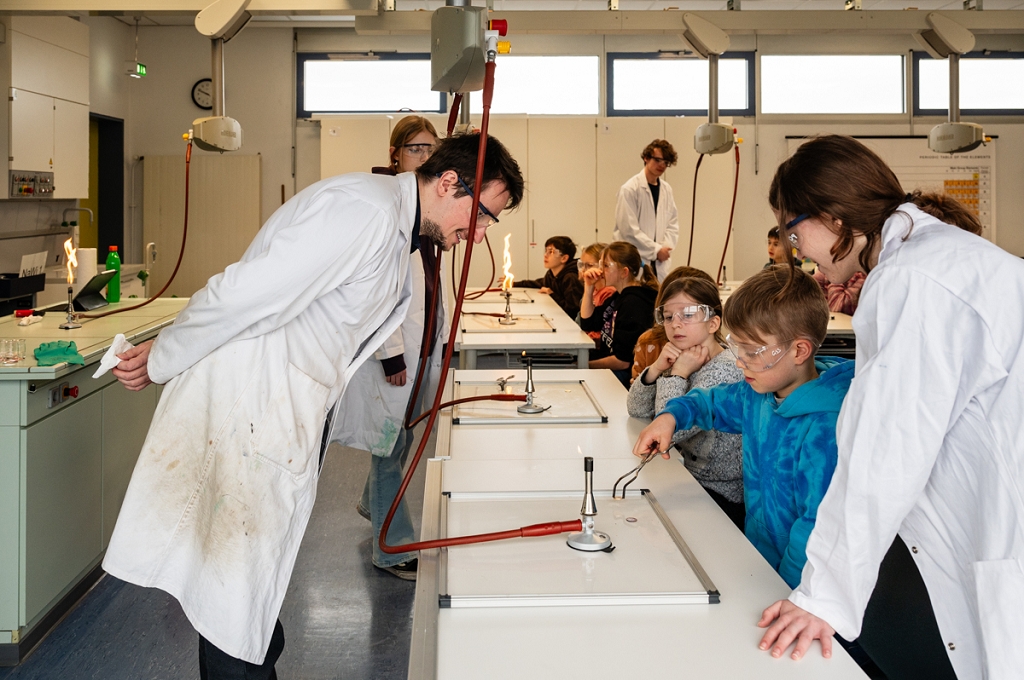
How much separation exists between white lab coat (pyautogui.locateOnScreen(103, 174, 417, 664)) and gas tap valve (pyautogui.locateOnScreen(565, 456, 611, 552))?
49 cm

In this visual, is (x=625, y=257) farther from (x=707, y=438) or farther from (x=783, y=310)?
(x=783, y=310)

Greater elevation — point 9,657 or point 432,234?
point 432,234

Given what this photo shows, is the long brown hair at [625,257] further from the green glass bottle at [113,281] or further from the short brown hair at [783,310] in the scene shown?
the short brown hair at [783,310]

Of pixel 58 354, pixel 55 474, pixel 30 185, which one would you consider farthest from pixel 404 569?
pixel 30 185

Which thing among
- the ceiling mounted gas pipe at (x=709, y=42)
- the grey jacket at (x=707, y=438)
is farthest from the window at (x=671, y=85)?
the grey jacket at (x=707, y=438)

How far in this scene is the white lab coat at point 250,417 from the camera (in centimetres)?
151

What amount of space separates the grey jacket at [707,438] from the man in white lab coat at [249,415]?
84cm

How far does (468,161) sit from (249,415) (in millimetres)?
611

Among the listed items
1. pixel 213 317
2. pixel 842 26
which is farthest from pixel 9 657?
pixel 842 26

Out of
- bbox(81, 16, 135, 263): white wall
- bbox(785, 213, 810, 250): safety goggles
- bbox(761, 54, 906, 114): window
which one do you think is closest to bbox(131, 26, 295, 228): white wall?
bbox(81, 16, 135, 263): white wall

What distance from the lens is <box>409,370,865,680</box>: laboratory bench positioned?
1039 millimetres

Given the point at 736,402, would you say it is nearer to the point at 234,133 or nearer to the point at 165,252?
the point at 234,133

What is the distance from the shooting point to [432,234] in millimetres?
1743

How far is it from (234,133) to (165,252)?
18.4ft
